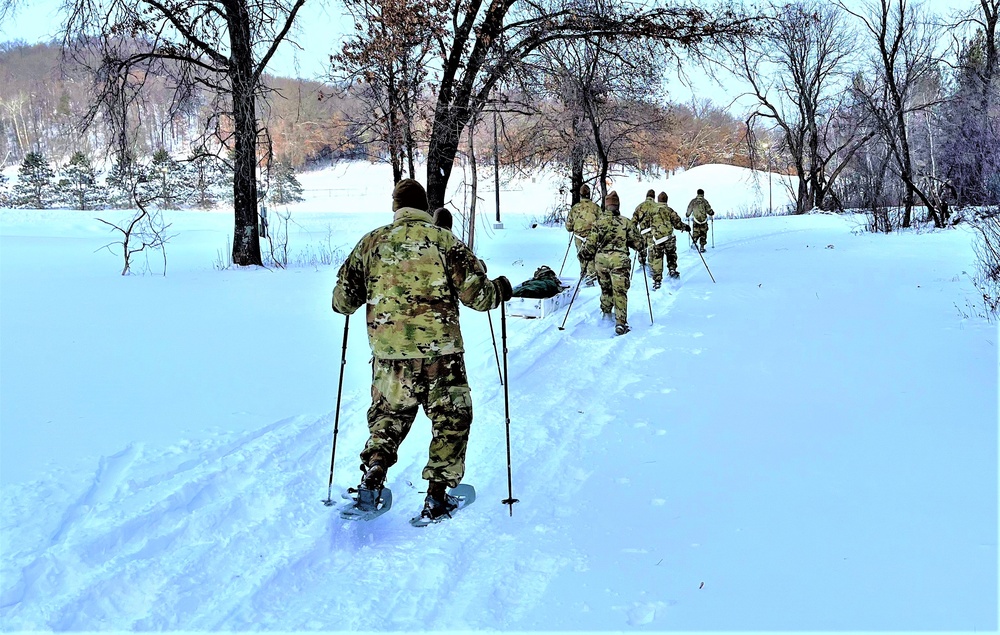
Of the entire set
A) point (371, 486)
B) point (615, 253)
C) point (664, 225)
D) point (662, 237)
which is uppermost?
point (664, 225)

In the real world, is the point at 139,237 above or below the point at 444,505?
above

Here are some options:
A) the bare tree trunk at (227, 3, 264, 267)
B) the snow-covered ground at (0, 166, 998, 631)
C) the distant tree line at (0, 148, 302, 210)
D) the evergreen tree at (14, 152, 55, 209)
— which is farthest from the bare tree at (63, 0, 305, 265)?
the evergreen tree at (14, 152, 55, 209)

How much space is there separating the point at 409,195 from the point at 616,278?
550 centimetres

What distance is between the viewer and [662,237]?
12.6 m

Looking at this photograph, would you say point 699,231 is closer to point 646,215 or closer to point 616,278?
point 646,215

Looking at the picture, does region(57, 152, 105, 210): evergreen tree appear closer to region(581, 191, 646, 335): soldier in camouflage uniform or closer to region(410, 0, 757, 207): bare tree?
region(410, 0, 757, 207): bare tree

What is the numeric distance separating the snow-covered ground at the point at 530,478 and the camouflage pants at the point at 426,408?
1.14 ft

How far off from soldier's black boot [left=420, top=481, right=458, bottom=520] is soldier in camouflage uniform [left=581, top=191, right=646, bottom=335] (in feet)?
17.5

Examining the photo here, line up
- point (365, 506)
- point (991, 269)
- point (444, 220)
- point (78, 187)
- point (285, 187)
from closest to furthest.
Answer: point (365, 506), point (444, 220), point (991, 269), point (78, 187), point (285, 187)

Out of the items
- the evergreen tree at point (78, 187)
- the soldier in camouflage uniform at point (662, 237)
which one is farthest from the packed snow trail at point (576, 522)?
the evergreen tree at point (78, 187)

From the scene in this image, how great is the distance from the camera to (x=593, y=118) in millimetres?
20812

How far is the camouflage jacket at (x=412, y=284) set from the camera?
340 cm

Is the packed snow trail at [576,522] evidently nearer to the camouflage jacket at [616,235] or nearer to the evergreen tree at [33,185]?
the camouflage jacket at [616,235]

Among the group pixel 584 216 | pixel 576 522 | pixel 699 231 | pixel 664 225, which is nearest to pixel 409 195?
pixel 576 522
